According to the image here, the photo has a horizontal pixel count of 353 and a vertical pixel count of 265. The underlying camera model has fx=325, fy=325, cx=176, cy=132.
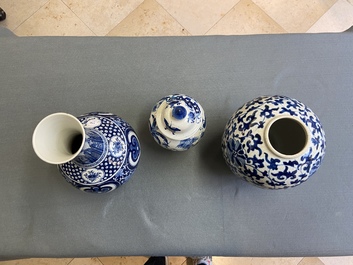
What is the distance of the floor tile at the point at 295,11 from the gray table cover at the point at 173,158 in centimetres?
60

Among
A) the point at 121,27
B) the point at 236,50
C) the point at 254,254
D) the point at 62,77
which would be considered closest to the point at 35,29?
the point at 121,27

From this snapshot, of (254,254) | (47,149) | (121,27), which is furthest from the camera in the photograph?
(121,27)

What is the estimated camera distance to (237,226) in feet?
2.10

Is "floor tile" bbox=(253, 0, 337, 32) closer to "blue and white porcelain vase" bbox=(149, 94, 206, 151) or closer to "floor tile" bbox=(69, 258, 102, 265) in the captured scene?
"blue and white porcelain vase" bbox=(149, 94, 206, 151)

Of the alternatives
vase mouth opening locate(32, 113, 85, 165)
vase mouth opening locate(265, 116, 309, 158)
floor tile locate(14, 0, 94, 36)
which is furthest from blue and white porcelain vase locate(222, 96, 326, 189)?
floor tile locate(14, 0, 94, 36)

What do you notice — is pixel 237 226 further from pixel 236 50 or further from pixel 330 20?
pixel 330 20

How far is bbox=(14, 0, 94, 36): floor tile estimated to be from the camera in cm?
127

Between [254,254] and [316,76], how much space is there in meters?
0.40

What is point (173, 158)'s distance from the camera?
2.18 ft

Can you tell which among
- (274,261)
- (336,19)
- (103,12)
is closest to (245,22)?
(336,19)

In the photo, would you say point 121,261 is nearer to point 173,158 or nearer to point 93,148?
point 173,158

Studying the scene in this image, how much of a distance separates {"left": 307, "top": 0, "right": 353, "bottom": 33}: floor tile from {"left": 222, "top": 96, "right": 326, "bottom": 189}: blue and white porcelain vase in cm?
92

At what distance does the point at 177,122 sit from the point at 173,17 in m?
0.87

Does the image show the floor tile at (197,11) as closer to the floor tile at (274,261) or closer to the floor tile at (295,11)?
the floor tile at (295,11)
